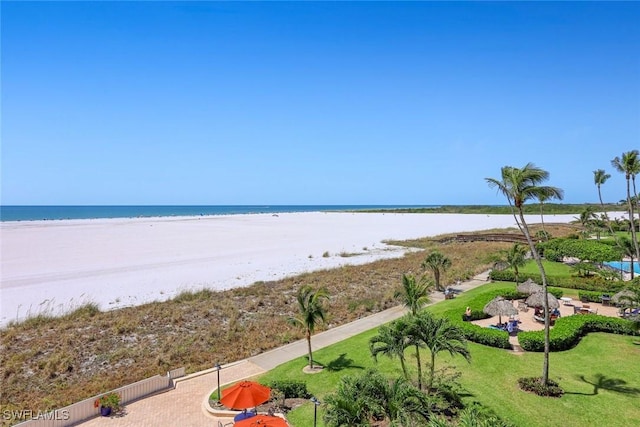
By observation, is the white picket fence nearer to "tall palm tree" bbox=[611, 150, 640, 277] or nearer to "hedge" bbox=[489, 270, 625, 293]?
"tall palm tree" bbox=[611, 150, 640, 277]

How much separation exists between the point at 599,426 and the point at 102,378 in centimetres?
2136

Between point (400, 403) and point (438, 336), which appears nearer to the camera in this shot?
point (400, 403)

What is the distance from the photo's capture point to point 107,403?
1468cm

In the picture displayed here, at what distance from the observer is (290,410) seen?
14.6 metres

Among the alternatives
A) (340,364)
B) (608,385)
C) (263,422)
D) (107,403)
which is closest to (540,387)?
(608,385)

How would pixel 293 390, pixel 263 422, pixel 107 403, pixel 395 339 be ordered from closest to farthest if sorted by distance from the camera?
pixel 263 422, pixel 395 339, pixel 107 403, pixel 293 390

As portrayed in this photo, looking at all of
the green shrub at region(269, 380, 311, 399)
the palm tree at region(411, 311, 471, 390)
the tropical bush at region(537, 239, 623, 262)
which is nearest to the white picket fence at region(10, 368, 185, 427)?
the green shrub at region(269, 380, 311, 399)

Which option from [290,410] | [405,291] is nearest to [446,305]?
[405,291]

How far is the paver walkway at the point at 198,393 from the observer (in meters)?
14.1

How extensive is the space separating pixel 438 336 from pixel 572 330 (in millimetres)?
11243

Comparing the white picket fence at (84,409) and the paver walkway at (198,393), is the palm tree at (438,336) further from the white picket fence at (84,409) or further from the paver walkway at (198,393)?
the white picket fence at (84,409)

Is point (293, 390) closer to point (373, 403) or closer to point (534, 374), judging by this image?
point (373, 403)

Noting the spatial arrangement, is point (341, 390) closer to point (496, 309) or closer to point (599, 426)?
point (599, 426)

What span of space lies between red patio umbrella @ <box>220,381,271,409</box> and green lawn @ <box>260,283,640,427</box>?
2.13 m
